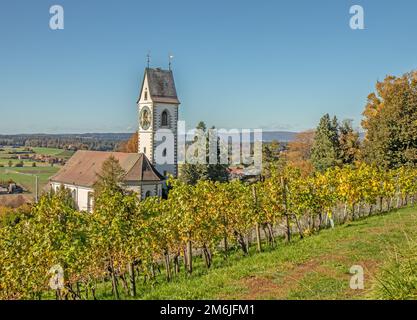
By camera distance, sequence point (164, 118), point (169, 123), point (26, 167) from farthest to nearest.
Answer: point (26, 167) → point (169, 123) → point (164, 118)

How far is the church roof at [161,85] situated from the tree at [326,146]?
1419 cm

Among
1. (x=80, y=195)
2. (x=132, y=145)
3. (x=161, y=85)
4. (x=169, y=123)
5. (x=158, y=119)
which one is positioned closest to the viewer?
(x=80, y=195)

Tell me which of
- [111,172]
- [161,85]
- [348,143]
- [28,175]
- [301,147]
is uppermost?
[161,85]

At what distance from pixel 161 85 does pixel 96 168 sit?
10.4 meters

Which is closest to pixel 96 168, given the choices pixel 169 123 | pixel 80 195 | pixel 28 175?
pixel 80 195

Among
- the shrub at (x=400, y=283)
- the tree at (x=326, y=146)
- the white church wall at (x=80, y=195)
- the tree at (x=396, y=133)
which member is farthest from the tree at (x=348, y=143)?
the shrub at (x=400, y=283)

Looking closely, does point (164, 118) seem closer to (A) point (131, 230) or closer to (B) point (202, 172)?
(B) point (202, 172)

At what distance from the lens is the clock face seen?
4494 cm

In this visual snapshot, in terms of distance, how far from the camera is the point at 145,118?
4562 centimetres

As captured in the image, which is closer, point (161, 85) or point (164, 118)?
point (164, 118)

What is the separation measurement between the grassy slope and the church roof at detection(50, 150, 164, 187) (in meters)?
26.8

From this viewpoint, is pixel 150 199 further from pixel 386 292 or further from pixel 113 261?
pixel 386 292

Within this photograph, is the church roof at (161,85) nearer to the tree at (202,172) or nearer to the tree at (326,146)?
the tree at (202,172)
